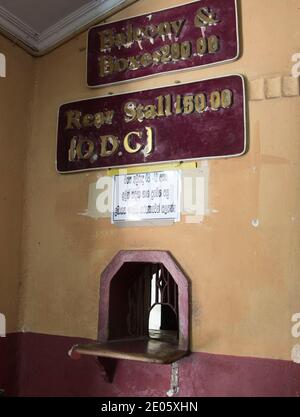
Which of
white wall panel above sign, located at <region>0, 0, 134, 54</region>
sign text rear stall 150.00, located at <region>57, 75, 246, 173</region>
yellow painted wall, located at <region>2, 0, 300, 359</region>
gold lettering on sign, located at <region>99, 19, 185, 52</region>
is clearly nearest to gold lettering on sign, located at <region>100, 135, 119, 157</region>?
sign text rear stall 150.00, located at <region>57, 75, 246, 173</region>

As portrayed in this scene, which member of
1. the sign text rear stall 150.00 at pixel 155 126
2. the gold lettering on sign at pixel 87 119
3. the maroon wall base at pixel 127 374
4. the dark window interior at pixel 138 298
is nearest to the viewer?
the maroon wall base at pixel 127 374

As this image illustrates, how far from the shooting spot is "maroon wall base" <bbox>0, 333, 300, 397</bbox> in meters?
1.41

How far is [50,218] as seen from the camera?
191cm

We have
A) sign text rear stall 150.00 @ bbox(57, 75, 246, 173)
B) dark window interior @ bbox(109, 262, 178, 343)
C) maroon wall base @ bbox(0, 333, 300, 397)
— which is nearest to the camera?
maroon wall base @ bbox(0, 333, 300, 397)

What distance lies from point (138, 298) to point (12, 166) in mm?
817

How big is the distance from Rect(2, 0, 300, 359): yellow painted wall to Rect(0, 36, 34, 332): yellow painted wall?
83mm

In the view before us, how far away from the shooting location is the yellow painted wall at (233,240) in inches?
57.0

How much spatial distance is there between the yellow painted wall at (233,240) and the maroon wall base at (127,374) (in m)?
0.05

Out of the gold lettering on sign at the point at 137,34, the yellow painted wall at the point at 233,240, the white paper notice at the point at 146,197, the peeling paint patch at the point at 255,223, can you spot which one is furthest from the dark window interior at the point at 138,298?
the gold lettering on sign at the point at 137,34

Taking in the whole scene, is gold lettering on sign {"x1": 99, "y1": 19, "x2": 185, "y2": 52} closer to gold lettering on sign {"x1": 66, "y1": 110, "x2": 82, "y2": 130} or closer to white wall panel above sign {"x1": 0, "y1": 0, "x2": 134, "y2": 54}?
white wall panel above sign {"x1": 0, "y1": 0, "x2": 134, "y2": 54}

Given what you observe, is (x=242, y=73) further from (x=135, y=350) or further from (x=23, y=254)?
(x=23, y=254)

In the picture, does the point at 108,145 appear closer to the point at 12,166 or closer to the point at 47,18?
the point at 12,166

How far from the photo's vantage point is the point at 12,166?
74.9 inches

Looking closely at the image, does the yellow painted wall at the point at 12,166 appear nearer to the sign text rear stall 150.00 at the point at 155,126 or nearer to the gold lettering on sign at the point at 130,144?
the sign text rear stall 150.00 at the point at 155,126
